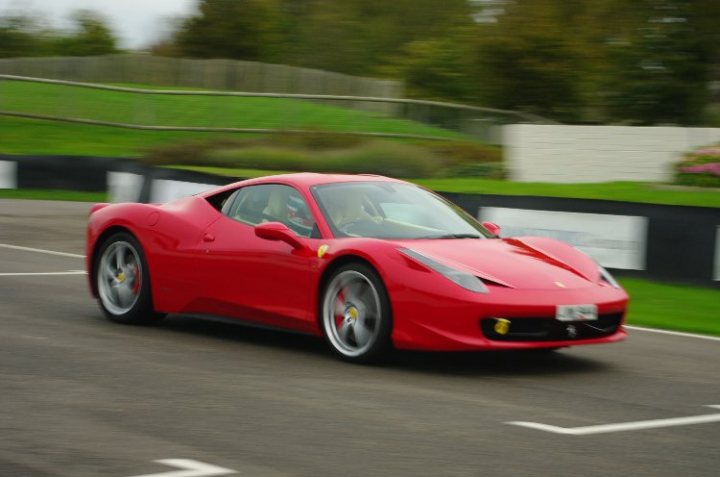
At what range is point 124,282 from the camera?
9383 mm

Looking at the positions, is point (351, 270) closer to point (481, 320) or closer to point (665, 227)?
point (481, 320)

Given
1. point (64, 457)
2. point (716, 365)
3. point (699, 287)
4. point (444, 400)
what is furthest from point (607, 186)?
point (64, 457)

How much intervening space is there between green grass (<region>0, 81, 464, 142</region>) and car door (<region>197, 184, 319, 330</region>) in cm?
2475

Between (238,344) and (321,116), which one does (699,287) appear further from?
(321,116)

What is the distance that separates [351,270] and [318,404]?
1.47 metres

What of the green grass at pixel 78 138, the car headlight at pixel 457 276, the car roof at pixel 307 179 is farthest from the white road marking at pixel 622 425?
the green grass at pixel 78 138

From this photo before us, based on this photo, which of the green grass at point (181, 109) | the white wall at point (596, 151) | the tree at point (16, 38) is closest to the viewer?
the white wall at point (596, 151)

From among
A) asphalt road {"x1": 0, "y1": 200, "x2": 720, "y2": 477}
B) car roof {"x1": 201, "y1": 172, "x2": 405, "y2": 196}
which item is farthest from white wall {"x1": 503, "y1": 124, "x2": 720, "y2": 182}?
asphalt road {"x1": 0, "y1": 200, "x2": 720, "y2": 477}

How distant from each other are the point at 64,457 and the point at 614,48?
26.2 meters

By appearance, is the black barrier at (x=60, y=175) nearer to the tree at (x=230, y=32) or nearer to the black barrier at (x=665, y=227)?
the black barrier at (x=665, y=227)

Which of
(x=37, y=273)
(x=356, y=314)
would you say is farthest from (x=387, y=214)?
(x=37, y=273)

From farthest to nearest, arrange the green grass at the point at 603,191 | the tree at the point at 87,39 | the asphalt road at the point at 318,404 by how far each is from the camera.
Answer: the tree at the point at 87,39 → the green grass at the point at 603,191 → the asphalt road at the point at 318,404

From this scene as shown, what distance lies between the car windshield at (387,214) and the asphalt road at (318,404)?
0.83m

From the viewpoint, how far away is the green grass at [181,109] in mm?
33594
